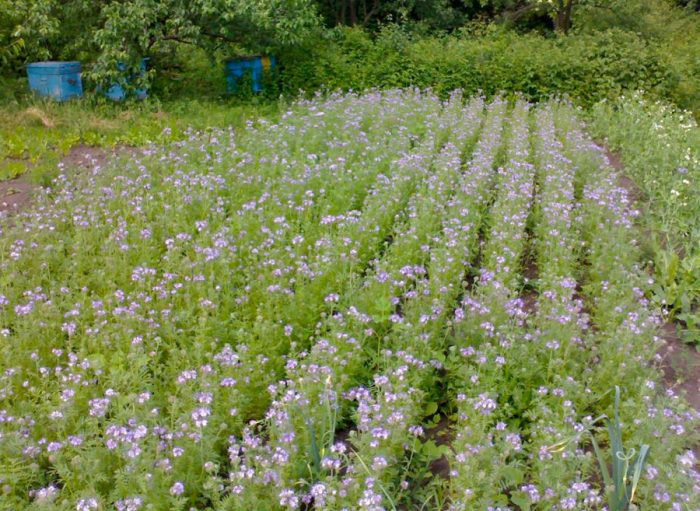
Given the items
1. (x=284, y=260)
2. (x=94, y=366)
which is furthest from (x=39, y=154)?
(x=94, y=366)

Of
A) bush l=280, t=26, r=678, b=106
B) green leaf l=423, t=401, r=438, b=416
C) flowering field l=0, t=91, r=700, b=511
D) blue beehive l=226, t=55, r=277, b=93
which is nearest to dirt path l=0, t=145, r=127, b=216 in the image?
flowering field l=0, t=91, r=700, b=511

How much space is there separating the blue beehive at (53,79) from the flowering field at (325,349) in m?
5.19

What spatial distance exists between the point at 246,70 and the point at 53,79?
3.63m

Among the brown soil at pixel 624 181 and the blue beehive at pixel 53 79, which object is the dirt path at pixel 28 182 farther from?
the brown soil at pixel 624 181

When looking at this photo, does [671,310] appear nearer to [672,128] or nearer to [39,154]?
[672,128]

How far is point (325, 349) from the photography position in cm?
415

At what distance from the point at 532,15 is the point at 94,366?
21.3 m

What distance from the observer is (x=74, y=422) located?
376 cm

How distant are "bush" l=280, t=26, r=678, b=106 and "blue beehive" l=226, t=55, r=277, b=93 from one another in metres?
0.46

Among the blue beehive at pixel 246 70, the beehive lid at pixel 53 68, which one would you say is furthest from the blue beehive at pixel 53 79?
the blue beehive at pixel 246 70

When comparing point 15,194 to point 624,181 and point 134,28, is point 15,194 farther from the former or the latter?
point 624,181

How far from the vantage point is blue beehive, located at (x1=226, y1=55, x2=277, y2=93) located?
13789mm

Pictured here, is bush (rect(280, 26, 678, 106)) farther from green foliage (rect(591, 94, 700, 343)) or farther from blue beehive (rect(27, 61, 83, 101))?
blue beehive (rect(27, 61, 83, 101))

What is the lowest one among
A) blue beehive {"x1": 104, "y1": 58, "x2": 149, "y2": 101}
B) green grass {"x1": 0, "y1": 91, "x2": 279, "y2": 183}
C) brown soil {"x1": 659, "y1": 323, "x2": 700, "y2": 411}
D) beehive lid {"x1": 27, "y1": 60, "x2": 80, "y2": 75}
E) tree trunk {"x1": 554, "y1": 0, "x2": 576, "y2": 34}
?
brown soil {"x1": 659, "y1": 323, "x2": 700, "y2": 411}
